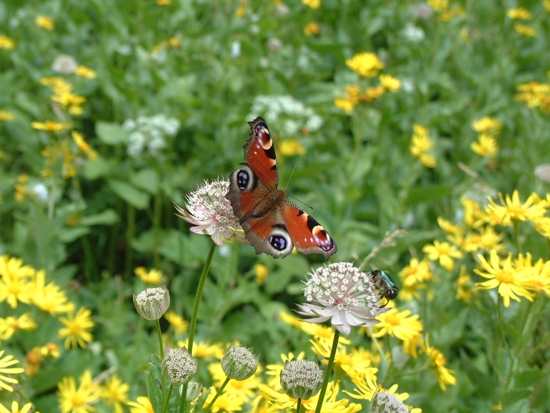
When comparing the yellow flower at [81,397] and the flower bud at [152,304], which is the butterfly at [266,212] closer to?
the flower bud at [152,304]

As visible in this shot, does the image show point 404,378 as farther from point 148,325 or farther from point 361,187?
point 361,187

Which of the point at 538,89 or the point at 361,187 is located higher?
the point at 538,89

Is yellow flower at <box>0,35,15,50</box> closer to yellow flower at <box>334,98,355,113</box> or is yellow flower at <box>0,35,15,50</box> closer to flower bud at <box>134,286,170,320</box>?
yellow flower at <box>334,98,355,113</box>

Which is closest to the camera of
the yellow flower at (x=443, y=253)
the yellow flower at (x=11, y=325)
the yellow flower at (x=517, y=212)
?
the yellow flower at (x=11, y=325)

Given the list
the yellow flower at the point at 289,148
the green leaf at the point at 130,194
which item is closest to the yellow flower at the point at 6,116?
the green leaf at the point at 130,194

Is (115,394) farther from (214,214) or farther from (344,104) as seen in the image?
(344,104)

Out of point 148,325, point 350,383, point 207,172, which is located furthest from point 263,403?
point 207,172

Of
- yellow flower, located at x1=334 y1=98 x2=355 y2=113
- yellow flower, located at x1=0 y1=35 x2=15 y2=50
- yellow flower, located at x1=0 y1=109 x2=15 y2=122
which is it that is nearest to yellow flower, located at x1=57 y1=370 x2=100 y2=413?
yellow flower, located at x1=0 y1=109 x2=15 y2=122
